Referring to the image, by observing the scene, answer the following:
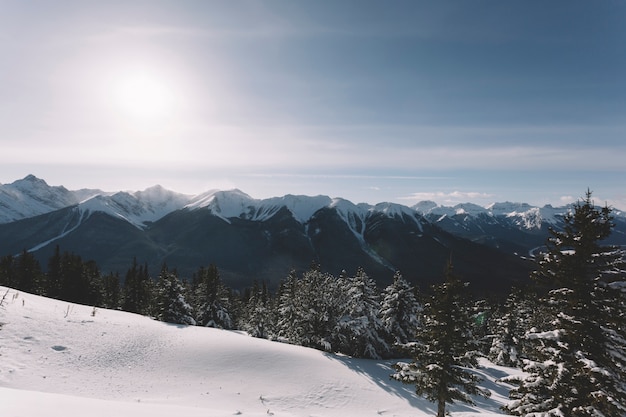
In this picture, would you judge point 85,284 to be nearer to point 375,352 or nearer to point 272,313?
point 272,313

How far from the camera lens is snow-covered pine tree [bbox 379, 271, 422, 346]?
125ft

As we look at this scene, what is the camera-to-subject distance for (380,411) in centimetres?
2209

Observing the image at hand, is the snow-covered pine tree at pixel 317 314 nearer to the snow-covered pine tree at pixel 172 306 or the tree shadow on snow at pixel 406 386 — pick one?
the tree shadow on snow at pixel 406 386

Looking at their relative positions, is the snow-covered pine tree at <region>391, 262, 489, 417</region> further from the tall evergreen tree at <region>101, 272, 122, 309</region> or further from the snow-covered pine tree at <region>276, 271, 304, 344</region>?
the tall evergreen tree at <region>101, 272, 122, 309</region>

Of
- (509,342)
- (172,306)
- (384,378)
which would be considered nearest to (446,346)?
(384,378)

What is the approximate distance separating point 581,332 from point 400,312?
28.0 meters

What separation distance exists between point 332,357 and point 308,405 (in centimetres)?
1092

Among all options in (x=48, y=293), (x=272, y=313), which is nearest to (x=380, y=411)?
(x=272, y=313)

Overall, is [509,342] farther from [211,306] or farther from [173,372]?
[173,372]

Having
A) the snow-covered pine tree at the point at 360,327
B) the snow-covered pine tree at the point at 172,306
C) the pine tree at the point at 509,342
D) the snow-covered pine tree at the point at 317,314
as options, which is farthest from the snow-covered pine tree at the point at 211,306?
the pine tree at the point at 509,342

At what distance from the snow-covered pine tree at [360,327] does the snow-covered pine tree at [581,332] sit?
22493 mm

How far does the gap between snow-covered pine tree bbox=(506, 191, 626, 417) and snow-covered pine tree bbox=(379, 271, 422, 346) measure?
25.3 metres

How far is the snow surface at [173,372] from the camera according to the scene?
15.4 metres

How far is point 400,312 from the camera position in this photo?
39.1 meters
